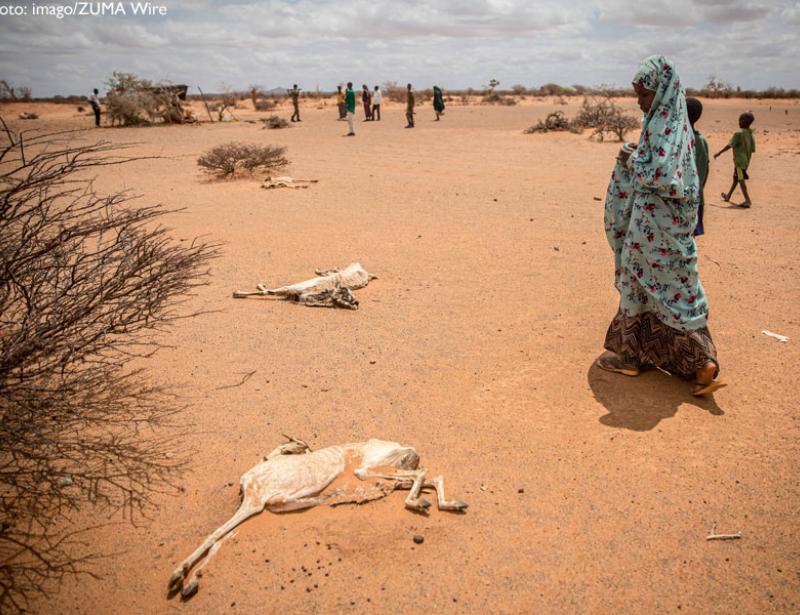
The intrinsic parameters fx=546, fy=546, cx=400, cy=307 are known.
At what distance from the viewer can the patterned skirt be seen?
378 centimetres

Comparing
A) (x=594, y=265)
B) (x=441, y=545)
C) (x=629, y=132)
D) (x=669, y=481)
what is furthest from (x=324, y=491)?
(x=629, y=132)

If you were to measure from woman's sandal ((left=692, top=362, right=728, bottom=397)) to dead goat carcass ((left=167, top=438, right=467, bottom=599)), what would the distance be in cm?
203

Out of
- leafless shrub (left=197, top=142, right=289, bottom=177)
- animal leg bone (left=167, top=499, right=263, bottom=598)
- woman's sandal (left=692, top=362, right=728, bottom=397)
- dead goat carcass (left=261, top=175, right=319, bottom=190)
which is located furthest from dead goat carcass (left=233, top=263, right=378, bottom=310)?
leafless shrub (left=197, top=142, right=289, bottom=177)

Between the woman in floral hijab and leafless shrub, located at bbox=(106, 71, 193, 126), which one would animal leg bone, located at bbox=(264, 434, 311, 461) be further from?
leafless shrub, located at bbox=(106, 71, 193, 126)

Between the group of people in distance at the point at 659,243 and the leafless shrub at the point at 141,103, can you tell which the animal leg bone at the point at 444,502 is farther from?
the leafless shrub at the point at 141,103

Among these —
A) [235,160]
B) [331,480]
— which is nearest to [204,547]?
[331,480]

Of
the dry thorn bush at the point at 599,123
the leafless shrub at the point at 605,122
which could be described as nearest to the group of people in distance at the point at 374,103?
the dry thorn bush at the point at 599,123

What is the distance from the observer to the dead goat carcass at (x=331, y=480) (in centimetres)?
282

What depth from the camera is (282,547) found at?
8.77 feet

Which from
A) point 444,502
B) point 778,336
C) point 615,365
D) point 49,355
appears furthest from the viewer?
point 778,336

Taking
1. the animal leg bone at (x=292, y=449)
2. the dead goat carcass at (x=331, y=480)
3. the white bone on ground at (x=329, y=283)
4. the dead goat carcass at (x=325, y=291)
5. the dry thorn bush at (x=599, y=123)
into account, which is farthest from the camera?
the dry thorn bush at (x=599, y=123)

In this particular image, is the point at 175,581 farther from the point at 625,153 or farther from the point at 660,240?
the point at 625,153

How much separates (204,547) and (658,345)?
3261 mm

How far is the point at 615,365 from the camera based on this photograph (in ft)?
13.8
